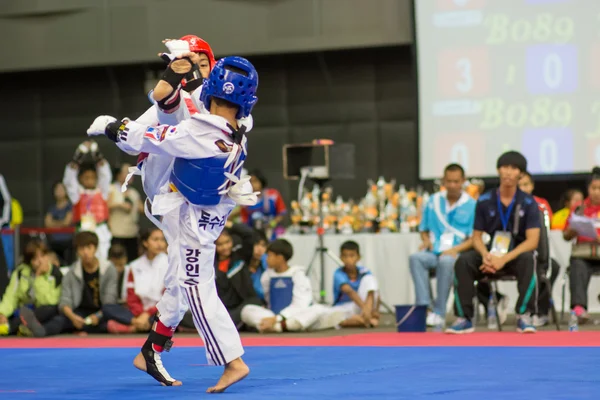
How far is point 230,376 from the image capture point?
427 centimetres

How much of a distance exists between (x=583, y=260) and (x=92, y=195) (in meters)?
4.88

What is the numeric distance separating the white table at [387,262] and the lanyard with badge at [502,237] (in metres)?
1.93

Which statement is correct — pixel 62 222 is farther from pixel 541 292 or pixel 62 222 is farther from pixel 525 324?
pixel 525 324

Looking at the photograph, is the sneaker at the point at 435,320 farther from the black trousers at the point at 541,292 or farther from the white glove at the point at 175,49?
the white glove at the point at 175,49

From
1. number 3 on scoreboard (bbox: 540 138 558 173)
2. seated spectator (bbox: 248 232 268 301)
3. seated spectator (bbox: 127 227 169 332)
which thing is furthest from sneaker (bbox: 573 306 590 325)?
seated spectator (bbox: 127 227 169 332)

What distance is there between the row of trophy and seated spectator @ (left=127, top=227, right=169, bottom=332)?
172cm

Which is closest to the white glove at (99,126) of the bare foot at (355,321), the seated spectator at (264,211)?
the bare foot at (355,321)

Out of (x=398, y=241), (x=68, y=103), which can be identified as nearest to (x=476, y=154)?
(x=398, y=241)

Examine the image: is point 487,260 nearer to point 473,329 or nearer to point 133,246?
point 473,329

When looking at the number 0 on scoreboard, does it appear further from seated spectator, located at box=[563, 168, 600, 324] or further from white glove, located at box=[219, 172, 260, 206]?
white glove, located at box=[219, 172, 260, 206]

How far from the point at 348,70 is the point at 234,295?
5615mm

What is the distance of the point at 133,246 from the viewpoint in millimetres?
12047

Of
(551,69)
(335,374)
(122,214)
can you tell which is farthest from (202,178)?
(122,214)

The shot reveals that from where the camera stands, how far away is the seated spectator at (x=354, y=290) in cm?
848
